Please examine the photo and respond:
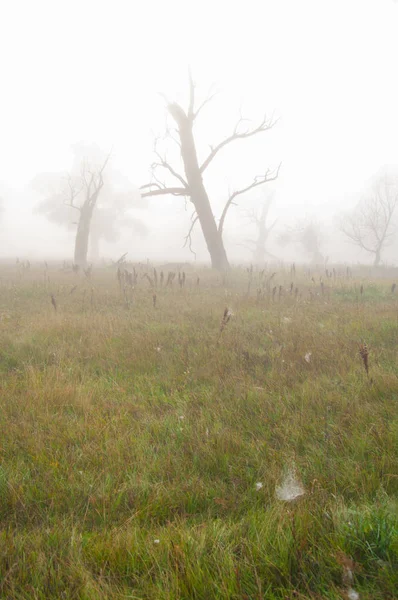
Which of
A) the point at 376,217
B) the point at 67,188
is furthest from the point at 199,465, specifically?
the point at 67,188

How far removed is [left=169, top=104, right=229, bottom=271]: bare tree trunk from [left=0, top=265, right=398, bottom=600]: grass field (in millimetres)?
9016

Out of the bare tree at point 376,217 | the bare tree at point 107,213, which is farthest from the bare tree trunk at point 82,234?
the bare tree at point 107,213

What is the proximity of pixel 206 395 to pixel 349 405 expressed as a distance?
3.91ft

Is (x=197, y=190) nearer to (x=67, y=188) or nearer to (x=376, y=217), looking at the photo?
(x=376, y=217)

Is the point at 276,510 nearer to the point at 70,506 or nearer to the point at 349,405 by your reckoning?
the point at 70,506

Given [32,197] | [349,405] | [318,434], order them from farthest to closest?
[32,197], [349,405], [318,434]

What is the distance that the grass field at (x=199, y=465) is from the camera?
132cm

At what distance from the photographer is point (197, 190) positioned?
13586 millimetres

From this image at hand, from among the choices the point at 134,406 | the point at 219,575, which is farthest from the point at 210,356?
the point at 219,575

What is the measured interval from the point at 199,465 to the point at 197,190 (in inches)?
496

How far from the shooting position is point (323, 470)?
2.03 metres

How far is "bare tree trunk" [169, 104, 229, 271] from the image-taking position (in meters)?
13.6

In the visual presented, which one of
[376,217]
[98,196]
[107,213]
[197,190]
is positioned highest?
[98,196]

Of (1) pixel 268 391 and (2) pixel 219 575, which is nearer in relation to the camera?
(2) pixel 219 575
